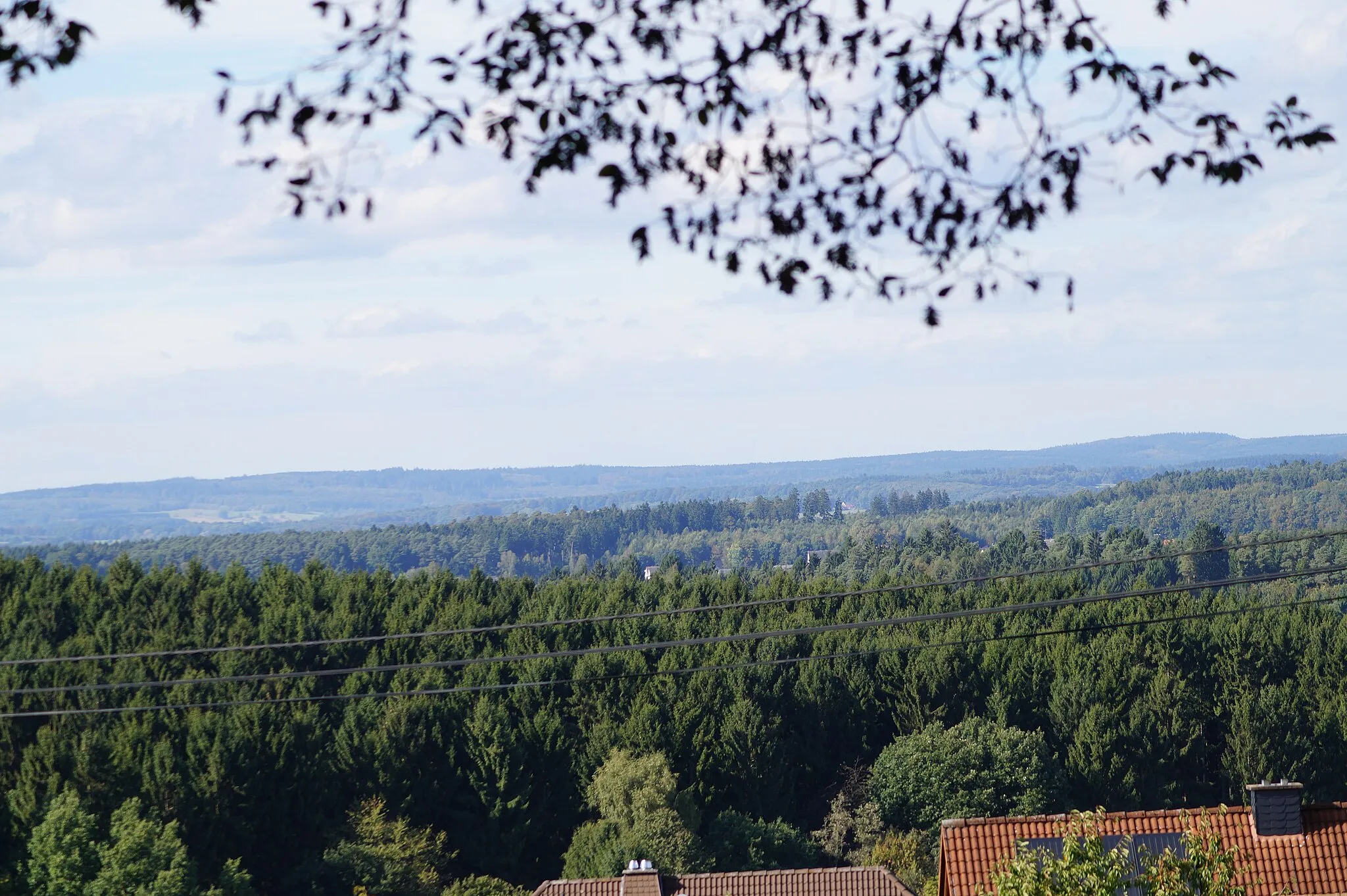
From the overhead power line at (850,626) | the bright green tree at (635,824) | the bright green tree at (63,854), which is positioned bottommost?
the bright green tree at (635,824)

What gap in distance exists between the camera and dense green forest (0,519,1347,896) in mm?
52469

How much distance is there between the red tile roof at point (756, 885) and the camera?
36812 millimetres

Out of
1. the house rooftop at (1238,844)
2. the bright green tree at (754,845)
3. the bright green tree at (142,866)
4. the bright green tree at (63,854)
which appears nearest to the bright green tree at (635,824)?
the bright green tree at (754,845)

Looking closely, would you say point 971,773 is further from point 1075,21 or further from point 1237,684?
point 1075,21

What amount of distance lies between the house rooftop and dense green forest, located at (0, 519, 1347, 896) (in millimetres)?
21232

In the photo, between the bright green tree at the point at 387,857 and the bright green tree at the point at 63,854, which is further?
the bright green tree at the point at 387,857

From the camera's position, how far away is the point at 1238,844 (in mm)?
28219

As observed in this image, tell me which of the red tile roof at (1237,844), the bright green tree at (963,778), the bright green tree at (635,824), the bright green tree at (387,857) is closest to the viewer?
the red tile roof at (1237,844)

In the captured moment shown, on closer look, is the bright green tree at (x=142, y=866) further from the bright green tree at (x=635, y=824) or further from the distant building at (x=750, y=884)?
the bright green tree at (x=635, y=824)

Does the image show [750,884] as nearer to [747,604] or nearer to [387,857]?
[387,857]

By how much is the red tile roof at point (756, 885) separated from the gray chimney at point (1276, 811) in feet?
35.5

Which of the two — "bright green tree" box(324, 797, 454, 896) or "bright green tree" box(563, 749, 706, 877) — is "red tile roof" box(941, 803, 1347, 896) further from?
"bright green tree" box(324, 797, 454, 896)

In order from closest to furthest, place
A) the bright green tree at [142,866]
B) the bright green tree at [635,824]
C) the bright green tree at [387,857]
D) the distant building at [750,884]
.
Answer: the distant building at [750,884]
the bright green tree at [142,866]
the bright green tree at [635,824]
the bright green tree at [387,857]

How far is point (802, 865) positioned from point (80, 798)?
23418 mm
